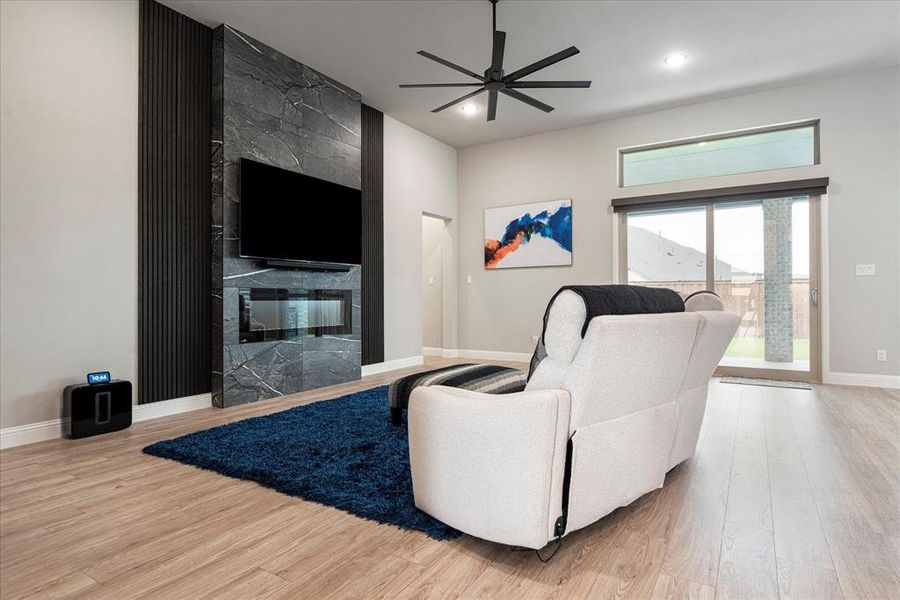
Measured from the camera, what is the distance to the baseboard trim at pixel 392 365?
5625mm

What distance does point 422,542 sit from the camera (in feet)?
5.64

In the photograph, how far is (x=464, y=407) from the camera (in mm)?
1618

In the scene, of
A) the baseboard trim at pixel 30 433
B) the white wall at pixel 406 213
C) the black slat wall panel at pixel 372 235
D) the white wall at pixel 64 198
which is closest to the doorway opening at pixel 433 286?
the white wall at pixel 406 213

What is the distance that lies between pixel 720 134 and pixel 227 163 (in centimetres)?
533

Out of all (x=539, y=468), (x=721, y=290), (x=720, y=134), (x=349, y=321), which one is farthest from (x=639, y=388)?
(x=720, y=134)

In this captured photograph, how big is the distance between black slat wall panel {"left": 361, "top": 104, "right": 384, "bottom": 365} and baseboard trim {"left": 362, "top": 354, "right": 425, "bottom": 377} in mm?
65

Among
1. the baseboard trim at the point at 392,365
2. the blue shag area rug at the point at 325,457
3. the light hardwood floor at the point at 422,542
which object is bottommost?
the light hardwood floor at the point at 422,542

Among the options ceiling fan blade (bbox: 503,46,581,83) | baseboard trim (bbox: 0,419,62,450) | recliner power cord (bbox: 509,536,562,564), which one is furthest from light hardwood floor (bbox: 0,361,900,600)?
ceiling fan blade (bbox: 503,46,581,83)

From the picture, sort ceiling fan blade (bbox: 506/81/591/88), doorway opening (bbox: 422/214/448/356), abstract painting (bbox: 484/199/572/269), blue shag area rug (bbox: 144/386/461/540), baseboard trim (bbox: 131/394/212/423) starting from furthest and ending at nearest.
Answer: doorway opening (bbox: 422/214/448/356)
abstract painting (bbox: 484/199/572/269)
ceiling fan blade (bbox: 506/81/591/88)
baseboard trim (bbox: 131/394/212/423)
blue shag area rug (bbox: 144/386/461/540)

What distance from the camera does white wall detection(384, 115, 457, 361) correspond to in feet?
19.8

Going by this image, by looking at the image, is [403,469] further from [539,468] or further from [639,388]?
[639,388]

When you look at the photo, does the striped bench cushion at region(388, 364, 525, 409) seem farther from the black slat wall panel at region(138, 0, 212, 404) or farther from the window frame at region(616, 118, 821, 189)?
the window frame at region(616, 118, 821, 189)

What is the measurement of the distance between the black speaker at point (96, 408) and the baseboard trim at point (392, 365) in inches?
102

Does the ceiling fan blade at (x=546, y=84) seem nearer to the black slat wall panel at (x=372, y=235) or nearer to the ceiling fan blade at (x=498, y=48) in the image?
the ceiling fan blade at (x=498, y=48)
